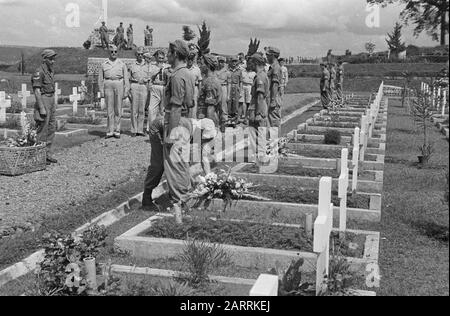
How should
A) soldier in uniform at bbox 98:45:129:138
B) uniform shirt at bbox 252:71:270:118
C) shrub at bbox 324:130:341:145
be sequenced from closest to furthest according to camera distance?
uniform shirt at bbox 252:71:270:118 < shrub at bbox 324:130:341:145 < soldier in uniform at bbox 98:45:129:138

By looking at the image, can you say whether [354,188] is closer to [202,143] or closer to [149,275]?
[202,143]

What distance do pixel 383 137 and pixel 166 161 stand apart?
8.43m

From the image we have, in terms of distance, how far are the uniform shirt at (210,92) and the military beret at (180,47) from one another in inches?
96.4

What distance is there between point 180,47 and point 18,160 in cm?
386

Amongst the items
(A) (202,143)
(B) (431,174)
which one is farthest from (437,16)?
(B) (431,174)

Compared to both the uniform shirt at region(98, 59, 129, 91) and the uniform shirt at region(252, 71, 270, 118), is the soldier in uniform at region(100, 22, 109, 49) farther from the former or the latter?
the uniform shirt at region(252, 71, 270, 118)

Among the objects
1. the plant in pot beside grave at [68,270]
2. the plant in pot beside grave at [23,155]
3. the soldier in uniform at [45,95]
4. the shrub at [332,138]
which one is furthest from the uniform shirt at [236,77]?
the plant in pot beside grave at [68,270]

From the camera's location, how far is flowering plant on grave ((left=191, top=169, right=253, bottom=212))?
7293 mm

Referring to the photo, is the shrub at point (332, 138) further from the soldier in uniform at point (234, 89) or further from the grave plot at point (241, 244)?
the grave plot at point (241, 244)

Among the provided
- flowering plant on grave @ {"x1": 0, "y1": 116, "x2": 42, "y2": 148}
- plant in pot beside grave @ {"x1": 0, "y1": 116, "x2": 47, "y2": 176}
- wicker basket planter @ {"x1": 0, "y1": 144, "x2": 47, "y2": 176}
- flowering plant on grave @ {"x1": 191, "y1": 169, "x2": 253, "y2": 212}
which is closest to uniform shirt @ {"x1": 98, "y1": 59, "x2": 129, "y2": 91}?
plant in pot beside grave @ {"x1": 0, "y1": 116, "x2": 47, "y2": 176}

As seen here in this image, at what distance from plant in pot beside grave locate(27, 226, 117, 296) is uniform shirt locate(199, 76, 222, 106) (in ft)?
16.8

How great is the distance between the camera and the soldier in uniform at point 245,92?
15.9 metres

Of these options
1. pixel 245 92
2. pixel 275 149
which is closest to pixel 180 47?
pixel 275 149

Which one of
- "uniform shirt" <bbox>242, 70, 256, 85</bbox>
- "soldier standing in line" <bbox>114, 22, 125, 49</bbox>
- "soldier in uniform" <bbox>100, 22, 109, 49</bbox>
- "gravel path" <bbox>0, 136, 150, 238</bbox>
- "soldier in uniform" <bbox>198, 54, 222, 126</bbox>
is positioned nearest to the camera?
"gravel path" <bbox>0, 136, 150, 238</bbox>
